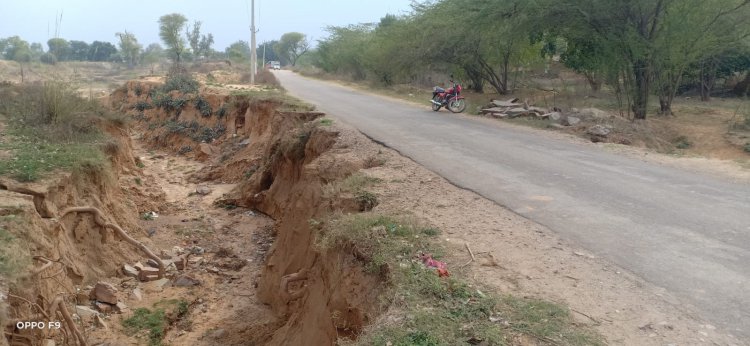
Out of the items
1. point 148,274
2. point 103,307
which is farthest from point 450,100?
point 103,307

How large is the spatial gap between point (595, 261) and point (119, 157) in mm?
11929

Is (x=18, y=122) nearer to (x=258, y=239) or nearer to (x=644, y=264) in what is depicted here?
(x=258, y=239)

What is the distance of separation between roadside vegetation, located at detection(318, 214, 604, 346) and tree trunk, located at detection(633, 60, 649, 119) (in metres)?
14.7

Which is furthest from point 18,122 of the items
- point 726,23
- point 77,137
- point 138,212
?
point 726,23

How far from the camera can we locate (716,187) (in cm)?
841

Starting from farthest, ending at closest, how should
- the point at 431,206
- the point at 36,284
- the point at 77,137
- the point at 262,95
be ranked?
1. the point at 262,95
2. the point at 77,137
3. the point at 431,206
4. the point at 36,284

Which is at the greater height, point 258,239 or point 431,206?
point 431,206

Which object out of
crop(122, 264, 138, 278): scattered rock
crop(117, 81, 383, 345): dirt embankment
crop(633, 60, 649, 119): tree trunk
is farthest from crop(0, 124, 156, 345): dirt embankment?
crop(633, 60, 649, 119): tree trunk

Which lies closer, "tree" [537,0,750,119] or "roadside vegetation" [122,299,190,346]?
"roadside vegetation" [122,299,190,346]

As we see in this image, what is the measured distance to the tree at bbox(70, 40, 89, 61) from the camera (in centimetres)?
7706

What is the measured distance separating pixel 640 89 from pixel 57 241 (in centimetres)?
1654

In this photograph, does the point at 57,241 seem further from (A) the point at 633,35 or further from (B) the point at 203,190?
(A) the point at 633,35

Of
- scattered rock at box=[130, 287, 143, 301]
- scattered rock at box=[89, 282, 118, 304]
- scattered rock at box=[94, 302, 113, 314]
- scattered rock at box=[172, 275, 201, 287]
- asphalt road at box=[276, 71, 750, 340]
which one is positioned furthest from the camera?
scattered rock at box=[172, 275, 201, 287]

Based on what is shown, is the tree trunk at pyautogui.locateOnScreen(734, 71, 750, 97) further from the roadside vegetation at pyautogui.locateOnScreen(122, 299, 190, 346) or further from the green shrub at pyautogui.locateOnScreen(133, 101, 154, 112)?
the green shrub at pyautogui.locateOnScreen(133, 101, 154, 112)
